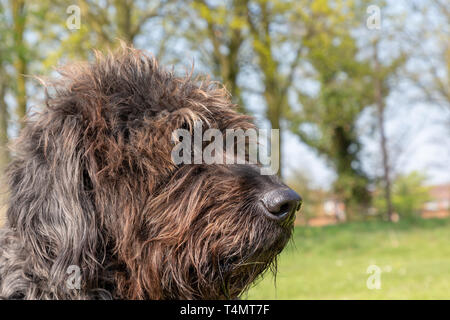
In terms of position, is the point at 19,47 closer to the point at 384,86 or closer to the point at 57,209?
the point at 57,209

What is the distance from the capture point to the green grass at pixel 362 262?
6863 millimetres

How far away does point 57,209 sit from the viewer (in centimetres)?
272

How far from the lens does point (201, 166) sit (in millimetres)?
2965

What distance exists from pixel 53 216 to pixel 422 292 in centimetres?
521

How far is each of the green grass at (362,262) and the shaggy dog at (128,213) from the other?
0.66 m

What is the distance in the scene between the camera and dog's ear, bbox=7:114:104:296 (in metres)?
2.66

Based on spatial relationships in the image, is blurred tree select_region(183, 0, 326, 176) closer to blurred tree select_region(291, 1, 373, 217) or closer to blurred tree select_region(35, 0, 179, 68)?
blurred tree select_region(35, 0, 179, 68)

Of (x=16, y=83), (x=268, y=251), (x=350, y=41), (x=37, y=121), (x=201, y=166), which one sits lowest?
(x=268, y=251)

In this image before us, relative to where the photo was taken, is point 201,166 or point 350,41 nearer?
point 201,166

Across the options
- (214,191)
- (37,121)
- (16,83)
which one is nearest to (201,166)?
(214,191)

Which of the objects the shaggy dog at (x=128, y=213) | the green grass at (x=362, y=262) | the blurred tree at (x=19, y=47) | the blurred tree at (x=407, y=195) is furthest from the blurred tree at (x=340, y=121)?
the shaggy dog at (x=128, y=213)

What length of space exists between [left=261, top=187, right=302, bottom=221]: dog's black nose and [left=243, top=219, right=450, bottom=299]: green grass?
712 mm

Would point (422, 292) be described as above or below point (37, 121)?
below

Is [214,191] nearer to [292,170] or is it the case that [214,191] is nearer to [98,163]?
[98,163]
